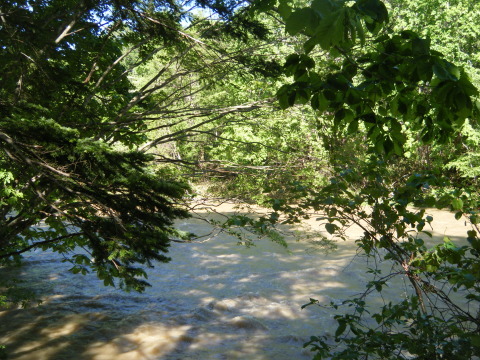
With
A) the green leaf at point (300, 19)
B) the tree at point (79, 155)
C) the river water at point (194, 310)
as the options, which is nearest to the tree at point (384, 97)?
the green leaf at point (300, 19)

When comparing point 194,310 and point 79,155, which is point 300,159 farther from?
point 79,155

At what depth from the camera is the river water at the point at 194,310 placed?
600 centimetres

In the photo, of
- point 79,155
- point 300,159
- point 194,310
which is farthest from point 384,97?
point 194,310

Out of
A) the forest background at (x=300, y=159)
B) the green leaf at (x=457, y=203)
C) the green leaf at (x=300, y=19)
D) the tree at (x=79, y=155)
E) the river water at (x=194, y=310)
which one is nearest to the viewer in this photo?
the green leaf at (x=300, y=19)

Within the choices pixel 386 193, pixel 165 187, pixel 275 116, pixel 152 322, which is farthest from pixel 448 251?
pixel 275 116

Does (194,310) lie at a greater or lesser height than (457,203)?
lesser

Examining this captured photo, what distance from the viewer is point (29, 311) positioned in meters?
7.48

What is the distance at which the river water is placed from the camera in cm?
→ 600

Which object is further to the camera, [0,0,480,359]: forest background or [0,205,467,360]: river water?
[0,205,467,360]: river water

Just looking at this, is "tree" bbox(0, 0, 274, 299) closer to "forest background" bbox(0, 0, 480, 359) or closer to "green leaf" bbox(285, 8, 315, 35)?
"forest background" bbox(0, 0, 480, 359)

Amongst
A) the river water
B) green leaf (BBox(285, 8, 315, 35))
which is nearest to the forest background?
green leaf (BBox(285, 8, 315, 35))

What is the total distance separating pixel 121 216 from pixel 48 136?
3.03 ft

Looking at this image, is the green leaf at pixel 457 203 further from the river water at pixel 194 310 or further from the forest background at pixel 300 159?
the river water at pixel 194 310

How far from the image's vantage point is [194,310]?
7.43 m
